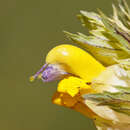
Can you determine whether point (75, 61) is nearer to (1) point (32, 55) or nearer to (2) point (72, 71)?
(2) point (72, 71)

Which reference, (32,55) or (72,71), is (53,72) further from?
(32,55)

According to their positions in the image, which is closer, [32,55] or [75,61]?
[75,61]

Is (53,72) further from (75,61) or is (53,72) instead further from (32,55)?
(32,55)

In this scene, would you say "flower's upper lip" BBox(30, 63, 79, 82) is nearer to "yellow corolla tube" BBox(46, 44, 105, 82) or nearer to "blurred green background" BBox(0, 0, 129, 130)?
"yellow corolla tube" BBox(46, 44, 105, 82)

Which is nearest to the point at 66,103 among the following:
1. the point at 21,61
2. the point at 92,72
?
the point at 92,72

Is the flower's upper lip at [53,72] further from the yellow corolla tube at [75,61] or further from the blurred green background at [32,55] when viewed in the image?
the blurred green background at [32,55]

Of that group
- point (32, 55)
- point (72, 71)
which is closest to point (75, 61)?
point (72, 71)

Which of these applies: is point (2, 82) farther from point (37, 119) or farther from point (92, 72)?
point (92, 72)
